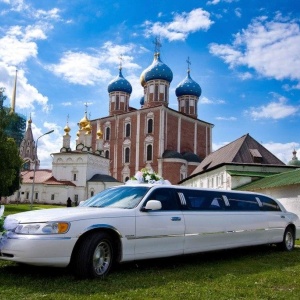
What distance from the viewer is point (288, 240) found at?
9.81 metres

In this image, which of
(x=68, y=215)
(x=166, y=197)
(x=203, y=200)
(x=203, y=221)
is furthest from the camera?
(x=203, y=200)

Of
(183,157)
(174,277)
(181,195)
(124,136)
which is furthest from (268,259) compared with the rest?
(124,136)

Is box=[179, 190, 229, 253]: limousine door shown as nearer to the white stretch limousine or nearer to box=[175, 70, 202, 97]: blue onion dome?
the white stretch limousine

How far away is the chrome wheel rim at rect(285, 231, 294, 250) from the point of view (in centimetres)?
974

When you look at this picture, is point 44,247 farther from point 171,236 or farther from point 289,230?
point 289,230

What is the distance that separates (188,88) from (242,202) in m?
54.8

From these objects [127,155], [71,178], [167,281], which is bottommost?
[167,281]

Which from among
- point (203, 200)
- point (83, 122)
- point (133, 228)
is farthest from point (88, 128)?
point (133, 228)

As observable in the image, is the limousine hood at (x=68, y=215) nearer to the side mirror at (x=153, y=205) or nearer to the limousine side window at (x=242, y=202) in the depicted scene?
the side mirror at (x=153, y=205)

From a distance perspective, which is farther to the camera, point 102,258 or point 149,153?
point 149,153

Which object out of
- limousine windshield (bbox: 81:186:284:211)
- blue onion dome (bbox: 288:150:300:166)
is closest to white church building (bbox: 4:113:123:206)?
blue onion dome (bbox: 288:150:300:166)

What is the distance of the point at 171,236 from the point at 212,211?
136cm

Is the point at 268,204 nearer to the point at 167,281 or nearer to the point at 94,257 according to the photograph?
the point at 167,281

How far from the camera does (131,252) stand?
6.03 m
